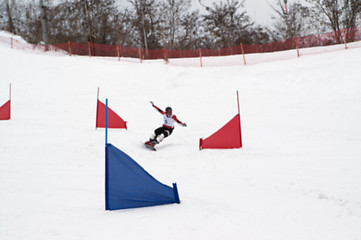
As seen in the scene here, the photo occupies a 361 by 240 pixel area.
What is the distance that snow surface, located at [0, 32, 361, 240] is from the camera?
3.21 metres

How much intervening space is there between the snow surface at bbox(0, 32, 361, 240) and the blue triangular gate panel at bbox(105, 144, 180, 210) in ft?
0.59

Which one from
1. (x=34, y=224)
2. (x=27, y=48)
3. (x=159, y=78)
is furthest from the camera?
(x=27, y=48)

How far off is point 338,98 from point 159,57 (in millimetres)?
17135

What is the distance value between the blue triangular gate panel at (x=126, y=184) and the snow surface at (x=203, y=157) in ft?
0.59

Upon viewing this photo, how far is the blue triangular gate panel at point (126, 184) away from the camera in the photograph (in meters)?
3.57

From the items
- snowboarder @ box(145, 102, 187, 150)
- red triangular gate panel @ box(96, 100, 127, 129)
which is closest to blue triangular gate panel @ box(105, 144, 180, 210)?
snowboarder @ box(145, 102, 187, 150)

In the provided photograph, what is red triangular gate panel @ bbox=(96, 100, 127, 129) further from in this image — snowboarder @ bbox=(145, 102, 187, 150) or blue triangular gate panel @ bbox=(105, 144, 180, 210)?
blue triangular gate panel @ bbox=(105, 144, 180, 210)

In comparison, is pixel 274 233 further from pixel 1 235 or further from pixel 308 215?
pixel 1 235

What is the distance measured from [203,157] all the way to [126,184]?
149 inches

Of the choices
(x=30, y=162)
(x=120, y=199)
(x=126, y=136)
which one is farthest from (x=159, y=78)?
(x=120, y=199)

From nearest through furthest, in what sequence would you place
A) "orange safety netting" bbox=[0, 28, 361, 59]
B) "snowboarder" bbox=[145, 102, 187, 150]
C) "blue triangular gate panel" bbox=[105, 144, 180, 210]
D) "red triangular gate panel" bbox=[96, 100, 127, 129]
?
"blue triangular gate panel" bbox=[105, 144, 180, 210]
"snowboarder" bbox=[145, 102, 187, 150]
"red triangular gate panel" bbox=[96, 100, 127, 129]
"orange safety netting" bbox=[0, 28, 361, 59]

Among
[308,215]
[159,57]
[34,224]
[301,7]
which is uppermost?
[301,7]

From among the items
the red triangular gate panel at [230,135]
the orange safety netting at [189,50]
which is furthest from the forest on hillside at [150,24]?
the red triangular gate panel at [230,135]

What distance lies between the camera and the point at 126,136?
962 centimetres
